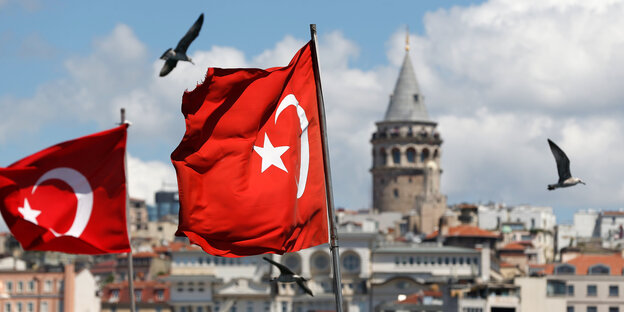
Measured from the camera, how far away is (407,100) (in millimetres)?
189375

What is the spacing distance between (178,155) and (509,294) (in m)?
86.2

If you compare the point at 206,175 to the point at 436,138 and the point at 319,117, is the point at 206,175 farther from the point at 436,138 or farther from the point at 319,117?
the point at 436,138

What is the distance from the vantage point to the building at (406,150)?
189m

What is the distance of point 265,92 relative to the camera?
68.8 feet

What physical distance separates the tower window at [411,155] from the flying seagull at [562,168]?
162 metres

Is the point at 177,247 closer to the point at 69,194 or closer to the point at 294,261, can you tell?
the point at 294,261

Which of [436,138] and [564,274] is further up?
[436,138]

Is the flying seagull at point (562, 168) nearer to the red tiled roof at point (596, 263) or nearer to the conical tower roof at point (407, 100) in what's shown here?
the red tiled roof at point (596, 263)

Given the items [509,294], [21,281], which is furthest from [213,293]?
[509,294]

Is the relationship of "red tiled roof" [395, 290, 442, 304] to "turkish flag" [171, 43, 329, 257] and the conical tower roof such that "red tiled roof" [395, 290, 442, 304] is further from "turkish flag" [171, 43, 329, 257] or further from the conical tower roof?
"turkish flag" [171, 43, 329, 257]

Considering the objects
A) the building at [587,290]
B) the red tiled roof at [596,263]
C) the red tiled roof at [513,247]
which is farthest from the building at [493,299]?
the red tiled roof at [513,247]


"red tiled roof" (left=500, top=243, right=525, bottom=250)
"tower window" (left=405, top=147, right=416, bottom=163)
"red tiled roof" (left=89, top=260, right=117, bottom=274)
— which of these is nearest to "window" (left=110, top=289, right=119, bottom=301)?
"red tiled roof" (left=89, top=260, right=117, bottom=274)

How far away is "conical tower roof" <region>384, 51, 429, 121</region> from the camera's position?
619ft

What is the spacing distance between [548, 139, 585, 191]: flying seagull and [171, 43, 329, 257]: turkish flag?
287 inches
